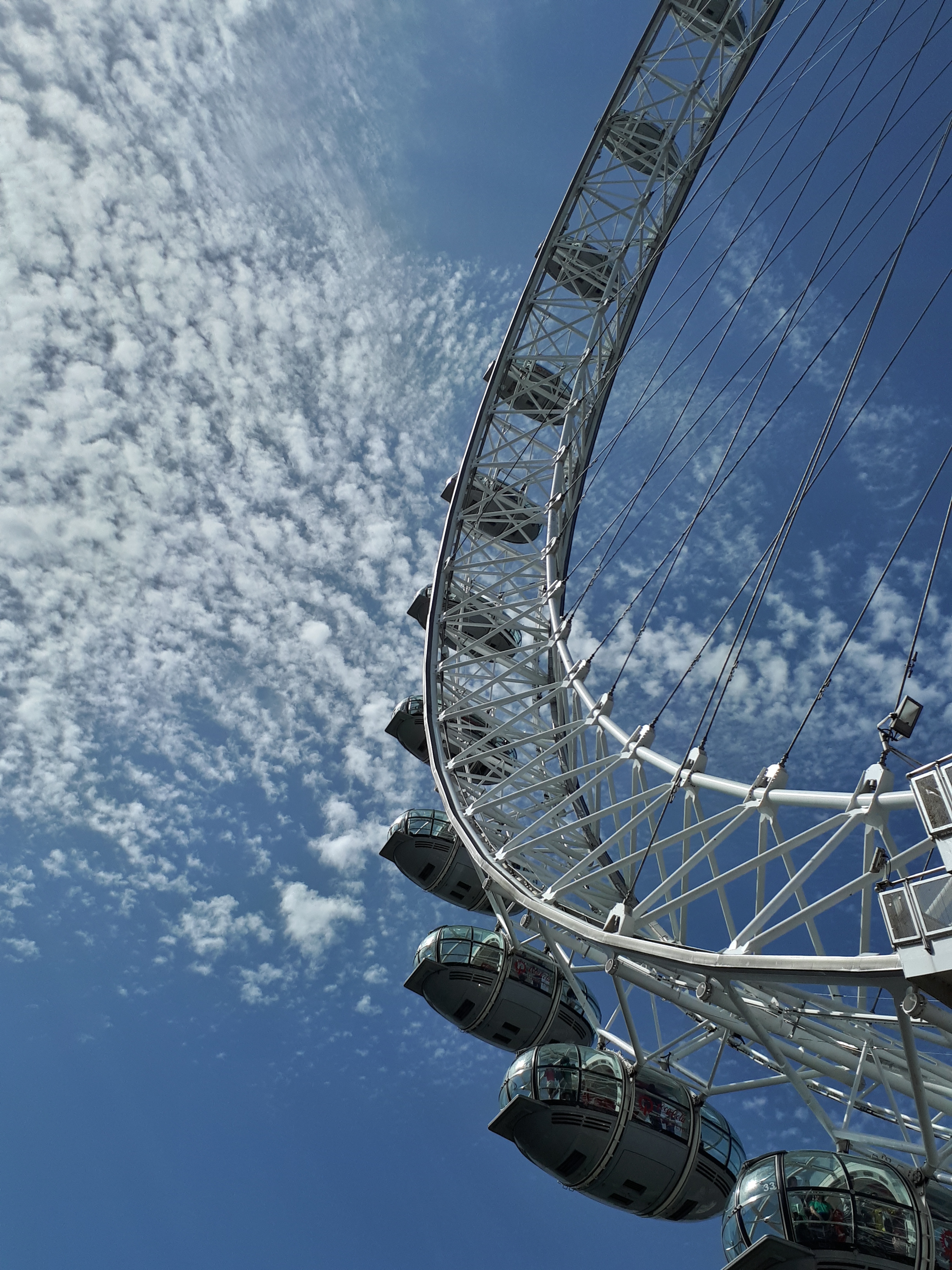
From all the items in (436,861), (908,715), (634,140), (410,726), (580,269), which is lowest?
(908,715)

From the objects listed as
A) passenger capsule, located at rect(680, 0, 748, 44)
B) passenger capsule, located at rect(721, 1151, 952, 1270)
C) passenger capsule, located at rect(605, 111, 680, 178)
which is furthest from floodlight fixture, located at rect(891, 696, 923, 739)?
passenger capsule, located at rect(680, 0, 748, 44)

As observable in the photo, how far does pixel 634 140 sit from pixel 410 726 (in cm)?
1850

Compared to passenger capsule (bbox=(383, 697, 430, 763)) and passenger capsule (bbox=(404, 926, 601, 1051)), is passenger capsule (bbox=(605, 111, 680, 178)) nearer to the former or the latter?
passenger capsule (bbox=(383, 697, 430, 763))

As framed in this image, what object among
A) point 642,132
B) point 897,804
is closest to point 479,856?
point 897,804

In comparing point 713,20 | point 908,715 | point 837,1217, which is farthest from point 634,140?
point 837,1217

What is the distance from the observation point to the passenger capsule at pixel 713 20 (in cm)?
2905

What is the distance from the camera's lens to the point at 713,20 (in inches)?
1160

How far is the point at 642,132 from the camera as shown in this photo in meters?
30.1

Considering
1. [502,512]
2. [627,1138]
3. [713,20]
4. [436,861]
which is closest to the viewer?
[627,1138]

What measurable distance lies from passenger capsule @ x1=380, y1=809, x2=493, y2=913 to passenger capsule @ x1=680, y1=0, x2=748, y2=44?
76.1 ft

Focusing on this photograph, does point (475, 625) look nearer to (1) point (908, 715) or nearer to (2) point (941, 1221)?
(1) point (908, 715)

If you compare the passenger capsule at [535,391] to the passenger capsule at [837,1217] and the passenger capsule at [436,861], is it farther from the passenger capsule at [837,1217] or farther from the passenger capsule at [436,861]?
the passenger capsule at [837,1217]

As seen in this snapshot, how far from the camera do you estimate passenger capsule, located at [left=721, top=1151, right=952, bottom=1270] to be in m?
11.6

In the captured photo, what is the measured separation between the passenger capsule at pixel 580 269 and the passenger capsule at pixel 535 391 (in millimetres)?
2493
